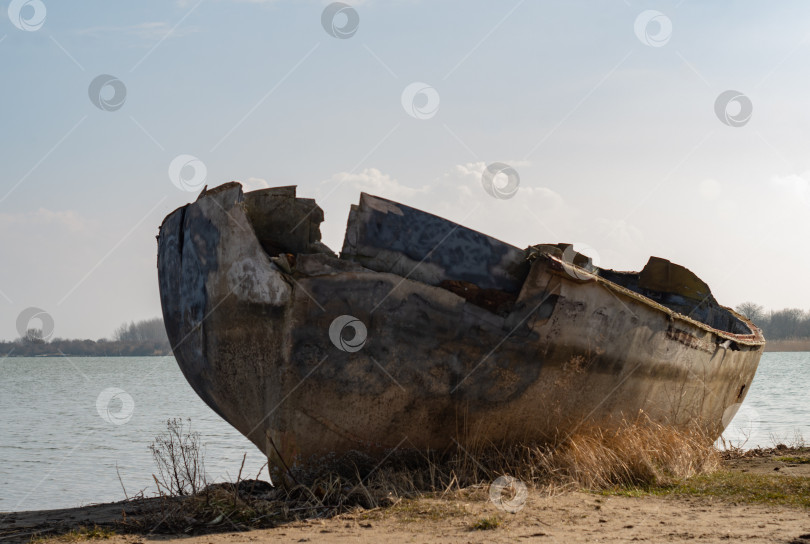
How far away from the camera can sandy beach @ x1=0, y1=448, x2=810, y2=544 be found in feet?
13.0

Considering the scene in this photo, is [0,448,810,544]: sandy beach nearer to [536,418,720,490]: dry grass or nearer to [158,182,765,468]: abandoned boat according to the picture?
[536,418,720,490]: dry grass

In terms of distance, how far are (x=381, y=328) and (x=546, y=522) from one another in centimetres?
153

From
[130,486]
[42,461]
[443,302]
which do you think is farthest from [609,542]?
[42,461]

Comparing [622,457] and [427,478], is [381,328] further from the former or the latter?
[622,457]

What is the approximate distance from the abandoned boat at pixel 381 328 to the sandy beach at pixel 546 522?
0.58 m

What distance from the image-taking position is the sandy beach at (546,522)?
3977 mm

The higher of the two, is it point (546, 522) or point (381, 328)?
point (381, 328)

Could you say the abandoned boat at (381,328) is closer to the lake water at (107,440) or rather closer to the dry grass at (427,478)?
the dry grass at (427,478)

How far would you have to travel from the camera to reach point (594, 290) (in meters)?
5.25

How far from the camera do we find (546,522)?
4246 mm

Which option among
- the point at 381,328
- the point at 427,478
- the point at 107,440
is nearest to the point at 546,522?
the point at 427,478

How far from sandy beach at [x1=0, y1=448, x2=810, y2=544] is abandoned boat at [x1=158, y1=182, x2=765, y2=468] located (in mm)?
585

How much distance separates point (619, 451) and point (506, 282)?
1.73 m

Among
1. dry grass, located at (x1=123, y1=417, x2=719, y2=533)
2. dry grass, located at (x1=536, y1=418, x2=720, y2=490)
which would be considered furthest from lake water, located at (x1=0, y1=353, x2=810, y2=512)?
dry grass, located at (x1=536, y1=418, x2=720, y2=490)
